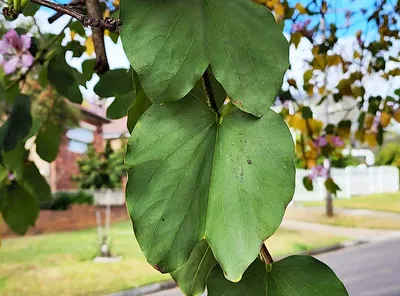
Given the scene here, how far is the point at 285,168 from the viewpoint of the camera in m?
0.11

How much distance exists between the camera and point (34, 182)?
12.3 inches

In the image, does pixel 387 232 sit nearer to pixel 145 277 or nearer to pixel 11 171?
pixel 145 277

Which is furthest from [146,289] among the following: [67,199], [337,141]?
[67,199]

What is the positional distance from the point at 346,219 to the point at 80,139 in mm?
2348

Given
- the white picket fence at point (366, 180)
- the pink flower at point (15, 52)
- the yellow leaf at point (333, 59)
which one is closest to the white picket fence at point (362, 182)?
the white picket fence at point (366, 180)

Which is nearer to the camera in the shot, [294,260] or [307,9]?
[294,260]

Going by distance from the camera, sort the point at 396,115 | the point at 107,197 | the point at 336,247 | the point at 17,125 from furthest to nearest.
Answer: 1. the point at 107,197
2. the point at 336,247
3. the point at 396,115
4. the point at 17,125

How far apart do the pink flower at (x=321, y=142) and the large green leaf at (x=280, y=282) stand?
586mm

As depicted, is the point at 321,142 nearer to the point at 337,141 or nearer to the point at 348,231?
the point at 337,141

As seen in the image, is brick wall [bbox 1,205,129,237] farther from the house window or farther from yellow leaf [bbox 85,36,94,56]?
yellow leaf [bbox 85,36,94,56]

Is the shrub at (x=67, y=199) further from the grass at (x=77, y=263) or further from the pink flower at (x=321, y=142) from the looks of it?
the pink flower at (x=321, y=142)

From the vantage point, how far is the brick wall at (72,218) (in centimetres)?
411

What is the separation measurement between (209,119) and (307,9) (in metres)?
0.60

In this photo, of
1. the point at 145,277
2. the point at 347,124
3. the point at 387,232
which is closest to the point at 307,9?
the point at 347,124
